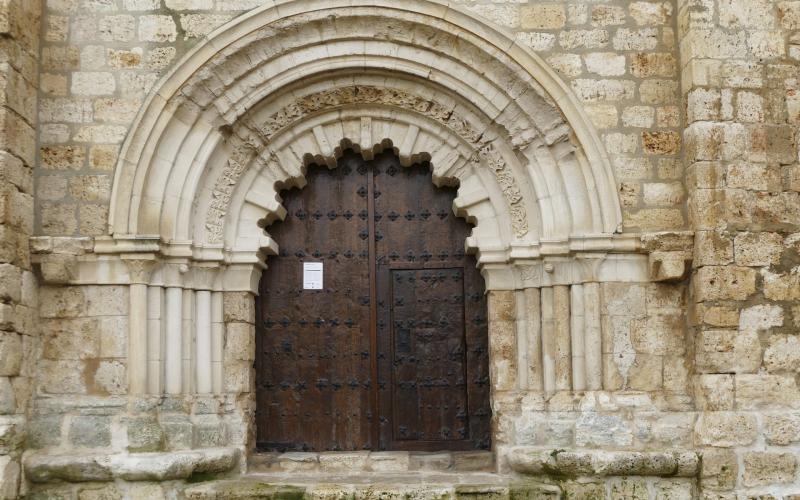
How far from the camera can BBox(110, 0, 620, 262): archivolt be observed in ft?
19.0

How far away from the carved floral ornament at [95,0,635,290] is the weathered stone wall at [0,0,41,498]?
20.9 inches

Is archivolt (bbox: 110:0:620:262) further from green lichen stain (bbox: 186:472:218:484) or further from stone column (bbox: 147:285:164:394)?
green lichen stain (bbox: 186:472:218:484)

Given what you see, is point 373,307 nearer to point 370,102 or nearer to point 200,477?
point 370,102

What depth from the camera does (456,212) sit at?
6.26 metres

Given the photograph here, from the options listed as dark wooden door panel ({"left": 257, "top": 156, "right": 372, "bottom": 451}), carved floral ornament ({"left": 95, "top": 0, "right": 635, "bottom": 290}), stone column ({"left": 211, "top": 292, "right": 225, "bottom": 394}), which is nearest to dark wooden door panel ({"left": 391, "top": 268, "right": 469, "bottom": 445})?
dark wooden door panel ({"left": 257, "top": 156, "right": 372, "bottom": 451})

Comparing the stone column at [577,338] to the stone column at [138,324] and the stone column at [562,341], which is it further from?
the stone column at [138,324]

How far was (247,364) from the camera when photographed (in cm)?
606

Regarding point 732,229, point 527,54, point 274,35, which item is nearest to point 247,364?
point 274,35

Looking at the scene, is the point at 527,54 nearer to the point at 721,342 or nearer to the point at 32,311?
the point at 721,342

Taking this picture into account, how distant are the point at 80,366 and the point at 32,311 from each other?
1.45 feet

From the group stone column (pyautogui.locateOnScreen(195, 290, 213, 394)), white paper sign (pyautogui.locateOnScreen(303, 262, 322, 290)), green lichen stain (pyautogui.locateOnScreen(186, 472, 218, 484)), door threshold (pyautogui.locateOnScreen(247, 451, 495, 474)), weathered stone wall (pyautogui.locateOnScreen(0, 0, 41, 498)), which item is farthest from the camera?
white paper sign (pyautogui.locateOnScreen(303, 262, 322, 290))

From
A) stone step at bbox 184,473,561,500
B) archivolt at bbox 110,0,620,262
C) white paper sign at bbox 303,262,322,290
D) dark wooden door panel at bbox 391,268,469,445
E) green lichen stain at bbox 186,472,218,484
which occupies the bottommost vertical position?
stone step at bbox 184,473,561,500

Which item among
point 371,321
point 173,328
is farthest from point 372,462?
point 173,328

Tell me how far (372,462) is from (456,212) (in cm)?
177
